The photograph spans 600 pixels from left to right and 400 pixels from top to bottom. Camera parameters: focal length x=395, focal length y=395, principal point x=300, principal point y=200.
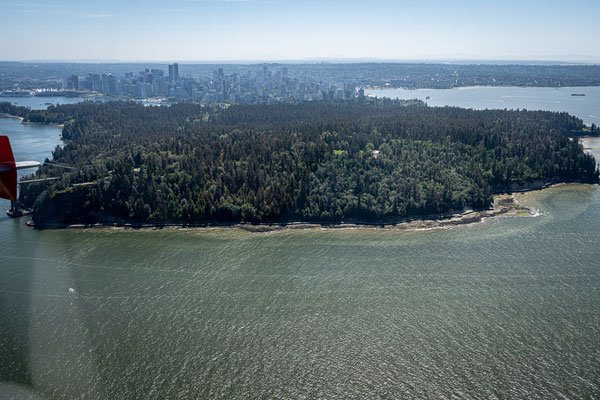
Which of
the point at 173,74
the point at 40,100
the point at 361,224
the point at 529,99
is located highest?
the point at 173,74

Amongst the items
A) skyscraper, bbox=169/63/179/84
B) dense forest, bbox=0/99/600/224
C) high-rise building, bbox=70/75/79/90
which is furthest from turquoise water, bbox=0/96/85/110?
dense forest, bbox=0/99/600/224

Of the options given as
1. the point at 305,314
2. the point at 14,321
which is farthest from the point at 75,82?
the point at 305,314

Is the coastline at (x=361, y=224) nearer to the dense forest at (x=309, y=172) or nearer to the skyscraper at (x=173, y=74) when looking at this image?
the dense forest at (x=309, y=172)

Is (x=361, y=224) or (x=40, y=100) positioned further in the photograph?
(x=40, y=100)

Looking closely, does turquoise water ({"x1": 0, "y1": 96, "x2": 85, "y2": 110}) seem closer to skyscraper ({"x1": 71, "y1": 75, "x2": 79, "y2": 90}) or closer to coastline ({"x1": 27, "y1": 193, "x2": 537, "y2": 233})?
skyscraper ({"x1": 71, "y1": 75, "x2": 79, "y2": 90})

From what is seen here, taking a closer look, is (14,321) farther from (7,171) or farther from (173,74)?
(173,74)

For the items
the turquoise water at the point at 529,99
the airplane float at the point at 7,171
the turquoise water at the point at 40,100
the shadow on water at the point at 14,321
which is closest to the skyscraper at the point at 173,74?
the turquoise water at the point at 40,100
